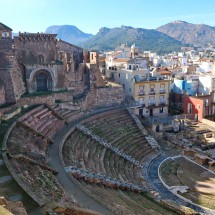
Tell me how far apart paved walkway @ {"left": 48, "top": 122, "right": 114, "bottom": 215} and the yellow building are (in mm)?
20248

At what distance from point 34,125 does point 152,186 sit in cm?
1165

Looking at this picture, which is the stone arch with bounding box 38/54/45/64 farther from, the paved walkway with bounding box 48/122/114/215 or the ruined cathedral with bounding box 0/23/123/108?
the paved walkway with bounding box 48/122/114/215

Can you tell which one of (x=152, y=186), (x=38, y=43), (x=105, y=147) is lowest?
(x=152, y=186)

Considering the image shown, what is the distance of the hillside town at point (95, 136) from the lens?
18562mm

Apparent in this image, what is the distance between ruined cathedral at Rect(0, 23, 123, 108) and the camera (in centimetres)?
3669

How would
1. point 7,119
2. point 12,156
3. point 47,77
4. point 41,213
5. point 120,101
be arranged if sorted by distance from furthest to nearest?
point 120,101, point 47,77, point 7,119, point 12,156, point 41,213

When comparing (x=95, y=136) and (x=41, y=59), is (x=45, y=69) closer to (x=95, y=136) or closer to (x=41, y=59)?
(x=41, y=59)

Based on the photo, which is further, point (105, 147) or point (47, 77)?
point (47, 77)

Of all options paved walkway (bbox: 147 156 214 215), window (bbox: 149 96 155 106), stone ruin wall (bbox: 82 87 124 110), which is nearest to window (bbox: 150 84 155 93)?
window (bbox: 149 96 155 106)

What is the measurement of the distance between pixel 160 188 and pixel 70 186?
1039cm

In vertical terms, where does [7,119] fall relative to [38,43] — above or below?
below

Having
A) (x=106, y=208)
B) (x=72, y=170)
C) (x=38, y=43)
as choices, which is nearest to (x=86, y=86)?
(x=38, y=43)

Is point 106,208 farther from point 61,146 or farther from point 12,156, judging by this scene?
point 61,146

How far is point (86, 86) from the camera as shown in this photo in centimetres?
4153
